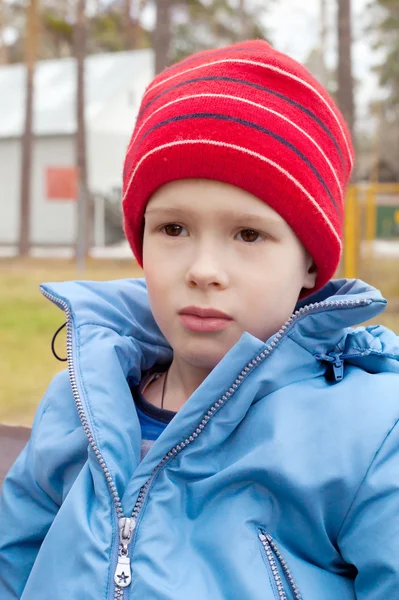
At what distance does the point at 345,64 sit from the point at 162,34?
96.8 inches

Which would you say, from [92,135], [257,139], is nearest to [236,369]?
[257,139]

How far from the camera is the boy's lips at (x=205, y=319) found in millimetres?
1270

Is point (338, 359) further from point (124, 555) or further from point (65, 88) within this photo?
point (65, 88)

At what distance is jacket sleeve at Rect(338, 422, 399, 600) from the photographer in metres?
1.09

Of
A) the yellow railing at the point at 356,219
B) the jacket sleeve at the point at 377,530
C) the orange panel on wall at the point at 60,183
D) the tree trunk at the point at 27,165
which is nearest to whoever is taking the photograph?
the jacket sleeve at the point at 377,530

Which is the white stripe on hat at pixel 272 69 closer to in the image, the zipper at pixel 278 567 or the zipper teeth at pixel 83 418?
the zipper teeth at pixel 83 418

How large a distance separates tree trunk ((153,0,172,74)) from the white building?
386 inches

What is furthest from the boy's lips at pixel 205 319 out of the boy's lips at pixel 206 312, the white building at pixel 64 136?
the white building at pixel 64 136

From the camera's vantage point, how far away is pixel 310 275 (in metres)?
1.41

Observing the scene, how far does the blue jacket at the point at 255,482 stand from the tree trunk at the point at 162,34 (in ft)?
31.0

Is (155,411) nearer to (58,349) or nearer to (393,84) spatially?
(58,349)

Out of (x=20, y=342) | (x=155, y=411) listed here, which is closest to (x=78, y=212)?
(x=20, y=342)

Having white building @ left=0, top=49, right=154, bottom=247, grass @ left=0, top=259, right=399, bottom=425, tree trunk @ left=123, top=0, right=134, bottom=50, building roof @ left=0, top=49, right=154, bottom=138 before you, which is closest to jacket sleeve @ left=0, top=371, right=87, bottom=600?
grass @ left=0, top=259, right=399, bottom=425

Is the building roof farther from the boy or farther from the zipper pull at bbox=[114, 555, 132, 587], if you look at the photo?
the zipper pull at bbox=[114, 555, 132, 587]
